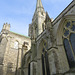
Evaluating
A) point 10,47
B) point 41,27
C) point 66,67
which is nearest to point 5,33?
point 10,47

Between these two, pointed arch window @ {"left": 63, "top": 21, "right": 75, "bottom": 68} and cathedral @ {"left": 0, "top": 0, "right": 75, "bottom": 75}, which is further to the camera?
cathedral @ {"left": 0, "top": 0, "right": 75, "bottom": 75}

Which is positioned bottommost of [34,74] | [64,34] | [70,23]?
[34,74]

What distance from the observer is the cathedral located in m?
6.73

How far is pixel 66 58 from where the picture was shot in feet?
23.3

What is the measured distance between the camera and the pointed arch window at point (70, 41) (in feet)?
21.6

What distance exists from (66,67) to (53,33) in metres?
3.46

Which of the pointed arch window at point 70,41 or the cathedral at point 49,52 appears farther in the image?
the cathedral at point 49,52

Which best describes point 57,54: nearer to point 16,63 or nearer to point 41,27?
point 16,63

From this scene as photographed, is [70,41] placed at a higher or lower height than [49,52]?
higher

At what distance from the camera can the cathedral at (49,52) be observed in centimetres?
673

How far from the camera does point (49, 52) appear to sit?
733 centimetres

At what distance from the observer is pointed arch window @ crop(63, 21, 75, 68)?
6.60 metres

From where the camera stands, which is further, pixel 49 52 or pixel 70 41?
pixel 49 52

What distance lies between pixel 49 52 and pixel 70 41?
193 cm
